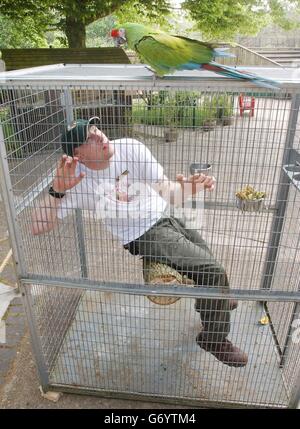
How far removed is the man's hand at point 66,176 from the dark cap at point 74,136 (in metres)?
0.08

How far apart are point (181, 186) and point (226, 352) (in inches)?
35.9

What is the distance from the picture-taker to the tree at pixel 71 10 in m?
6.29

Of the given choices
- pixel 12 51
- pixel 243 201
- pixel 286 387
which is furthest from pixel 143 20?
pixel 286 387

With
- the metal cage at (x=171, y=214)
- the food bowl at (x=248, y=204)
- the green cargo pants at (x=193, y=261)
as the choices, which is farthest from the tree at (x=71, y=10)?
the green cargo pants at (x=193, y=261)

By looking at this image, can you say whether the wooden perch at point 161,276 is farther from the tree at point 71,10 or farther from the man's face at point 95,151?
the tree at point 71,10

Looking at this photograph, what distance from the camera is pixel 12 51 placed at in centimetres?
554

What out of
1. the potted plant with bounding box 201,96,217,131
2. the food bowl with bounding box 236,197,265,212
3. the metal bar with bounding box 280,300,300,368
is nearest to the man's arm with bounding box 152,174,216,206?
the potted plant with bounding box 201,96,217,131

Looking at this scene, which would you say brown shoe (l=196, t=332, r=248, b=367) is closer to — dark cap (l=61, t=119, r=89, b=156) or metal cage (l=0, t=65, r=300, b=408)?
metal cage (l=0, t=65, r=300, b=408)

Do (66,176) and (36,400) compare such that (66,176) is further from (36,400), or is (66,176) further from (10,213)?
(36,400)

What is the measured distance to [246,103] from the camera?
1.39m

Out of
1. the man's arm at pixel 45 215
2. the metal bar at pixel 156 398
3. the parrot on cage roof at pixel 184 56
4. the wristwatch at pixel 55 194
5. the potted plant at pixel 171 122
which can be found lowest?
the metal bar at pixel 156 398
